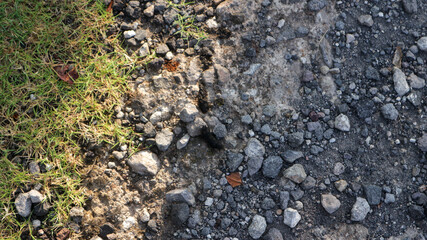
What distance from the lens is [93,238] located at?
8.50ft

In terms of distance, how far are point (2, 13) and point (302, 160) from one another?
2.54m

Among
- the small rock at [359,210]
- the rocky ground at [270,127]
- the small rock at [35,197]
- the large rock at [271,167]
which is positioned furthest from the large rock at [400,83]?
the small rock at [35,197]

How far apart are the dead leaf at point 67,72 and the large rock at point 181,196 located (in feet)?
3.85

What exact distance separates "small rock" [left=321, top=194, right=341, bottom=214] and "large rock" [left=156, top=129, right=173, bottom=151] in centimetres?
113

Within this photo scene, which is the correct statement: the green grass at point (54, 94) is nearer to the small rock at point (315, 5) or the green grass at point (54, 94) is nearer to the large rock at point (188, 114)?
the large rock at point (188, 114)

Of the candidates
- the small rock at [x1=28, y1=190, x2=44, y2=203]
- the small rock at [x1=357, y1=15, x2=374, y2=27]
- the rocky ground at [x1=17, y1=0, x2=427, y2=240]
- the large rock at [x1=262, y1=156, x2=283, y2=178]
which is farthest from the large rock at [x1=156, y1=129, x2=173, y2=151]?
the small rock at [x1=357, y1=15, x2=374, y2=27]

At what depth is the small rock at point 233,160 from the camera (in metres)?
2.63

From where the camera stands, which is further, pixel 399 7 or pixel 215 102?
pixel 399 7

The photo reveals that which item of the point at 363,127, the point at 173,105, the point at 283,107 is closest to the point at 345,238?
the point at 363,127

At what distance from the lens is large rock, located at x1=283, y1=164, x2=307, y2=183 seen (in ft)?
8.61

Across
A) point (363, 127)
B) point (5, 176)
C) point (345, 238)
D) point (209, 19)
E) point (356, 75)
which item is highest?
point (209, 19)

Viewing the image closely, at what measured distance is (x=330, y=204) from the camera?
8.54ft

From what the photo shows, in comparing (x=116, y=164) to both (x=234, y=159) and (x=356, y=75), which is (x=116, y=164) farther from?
(x=356, y=75)

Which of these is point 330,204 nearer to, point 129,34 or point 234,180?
point 234,180
